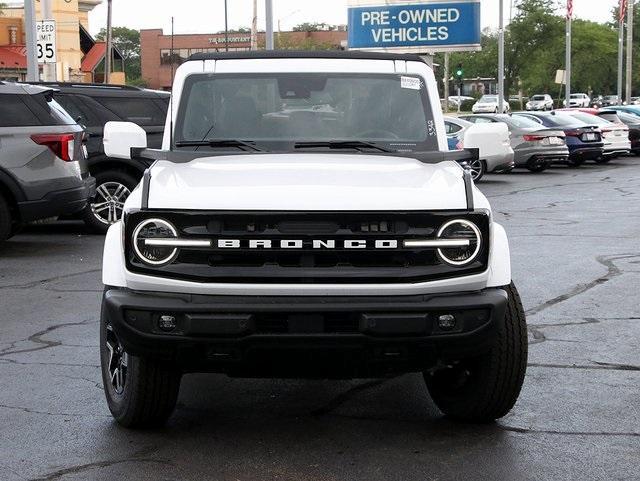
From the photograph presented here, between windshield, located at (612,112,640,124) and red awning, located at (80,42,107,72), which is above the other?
red awning, located at (80,42,107,72)

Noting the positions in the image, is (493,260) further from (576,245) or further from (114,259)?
(576,245)

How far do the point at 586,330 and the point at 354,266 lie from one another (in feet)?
12.1

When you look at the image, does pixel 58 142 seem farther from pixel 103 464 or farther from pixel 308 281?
pixel 308 281

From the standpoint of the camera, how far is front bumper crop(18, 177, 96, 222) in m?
12.2

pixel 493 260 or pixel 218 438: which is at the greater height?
pixel 493 260

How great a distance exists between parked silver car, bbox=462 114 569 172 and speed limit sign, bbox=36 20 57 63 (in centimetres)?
1102

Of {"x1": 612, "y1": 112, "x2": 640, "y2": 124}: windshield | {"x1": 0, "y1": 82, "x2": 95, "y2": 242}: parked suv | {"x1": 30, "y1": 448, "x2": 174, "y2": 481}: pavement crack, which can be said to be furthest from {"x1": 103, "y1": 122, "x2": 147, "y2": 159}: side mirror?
{"x1": 612, "y1": 112, "x2": 640, "y2": 124}: windshield

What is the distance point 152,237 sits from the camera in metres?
5.01

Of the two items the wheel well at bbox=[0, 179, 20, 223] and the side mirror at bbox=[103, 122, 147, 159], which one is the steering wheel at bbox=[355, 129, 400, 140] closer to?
the side mirror at bbox=[103, 122, 147, 159]

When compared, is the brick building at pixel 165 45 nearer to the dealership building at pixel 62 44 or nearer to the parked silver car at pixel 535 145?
the dealership building at pixel 62 44

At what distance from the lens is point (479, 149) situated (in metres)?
6.48

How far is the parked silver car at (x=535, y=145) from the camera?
2824 centimetres

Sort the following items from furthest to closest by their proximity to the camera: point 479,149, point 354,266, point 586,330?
1. point 586,330
2. point 479,149
3. point 354,266

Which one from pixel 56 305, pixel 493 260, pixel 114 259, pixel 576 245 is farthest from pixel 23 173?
pixel 493 260
